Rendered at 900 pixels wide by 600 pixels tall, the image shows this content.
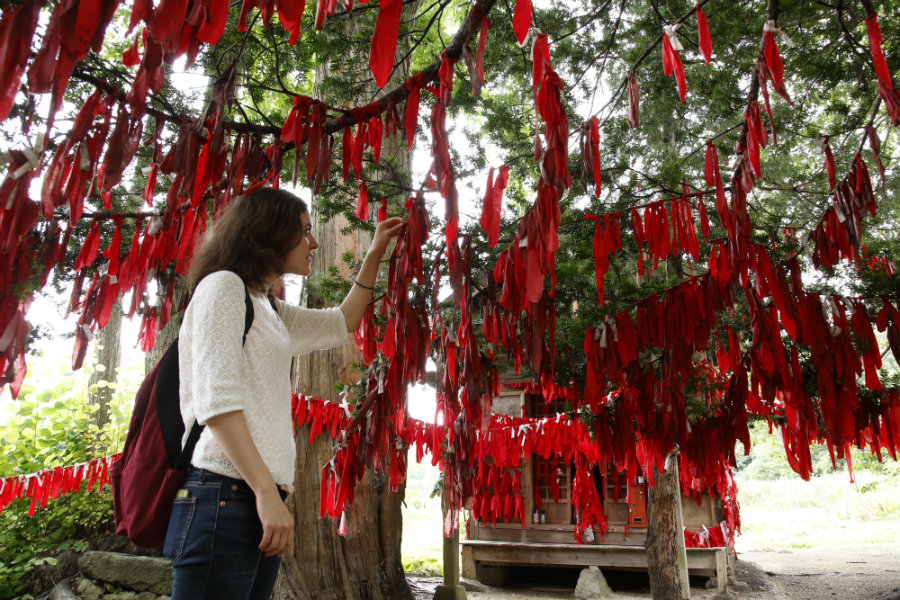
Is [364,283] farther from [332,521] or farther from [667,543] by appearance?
[667,543]

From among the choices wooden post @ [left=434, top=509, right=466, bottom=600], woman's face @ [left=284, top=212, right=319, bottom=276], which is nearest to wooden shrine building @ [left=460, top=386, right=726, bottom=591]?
wooden post @ [left=434, top=509, right=466, bottom=600]

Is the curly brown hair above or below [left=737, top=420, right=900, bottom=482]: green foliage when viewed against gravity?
above

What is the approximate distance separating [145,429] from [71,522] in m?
6.76

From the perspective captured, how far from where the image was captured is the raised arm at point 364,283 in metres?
1.88

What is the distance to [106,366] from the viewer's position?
910cm

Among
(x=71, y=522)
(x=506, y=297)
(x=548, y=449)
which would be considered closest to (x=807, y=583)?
(x=548, y=449)

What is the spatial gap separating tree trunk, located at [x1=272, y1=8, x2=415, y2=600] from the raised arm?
7.90 feet

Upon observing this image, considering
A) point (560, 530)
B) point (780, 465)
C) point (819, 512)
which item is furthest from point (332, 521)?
point (780, 465)

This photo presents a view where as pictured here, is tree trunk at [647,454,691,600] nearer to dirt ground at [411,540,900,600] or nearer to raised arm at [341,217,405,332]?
dirt ground at [411,540,900,600]

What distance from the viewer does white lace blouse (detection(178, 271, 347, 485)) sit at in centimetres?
122

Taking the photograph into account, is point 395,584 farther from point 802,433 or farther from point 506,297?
point 506,297

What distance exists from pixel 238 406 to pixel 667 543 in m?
5.90

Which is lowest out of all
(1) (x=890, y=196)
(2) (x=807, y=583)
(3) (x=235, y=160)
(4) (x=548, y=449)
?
(2) (x=807, y=583)

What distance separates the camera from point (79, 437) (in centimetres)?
754
